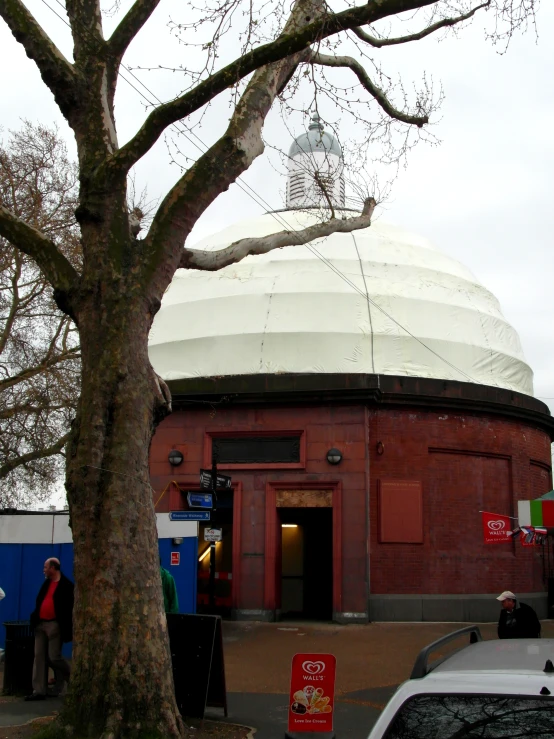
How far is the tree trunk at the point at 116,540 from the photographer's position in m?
6.89

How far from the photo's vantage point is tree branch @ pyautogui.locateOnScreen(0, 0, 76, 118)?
324 inches

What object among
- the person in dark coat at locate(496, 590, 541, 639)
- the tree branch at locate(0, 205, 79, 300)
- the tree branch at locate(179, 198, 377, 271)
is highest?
the tree branch at locate(179, 198, 377, 271)

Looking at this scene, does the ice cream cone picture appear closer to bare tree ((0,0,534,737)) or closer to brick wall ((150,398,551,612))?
bare tree ((0,0,534,737))

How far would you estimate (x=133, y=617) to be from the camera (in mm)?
7016

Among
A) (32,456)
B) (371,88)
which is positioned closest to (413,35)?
(371,88)

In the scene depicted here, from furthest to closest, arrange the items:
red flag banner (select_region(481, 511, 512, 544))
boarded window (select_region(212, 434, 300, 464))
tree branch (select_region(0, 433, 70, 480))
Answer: tree branch (select_region(0, 433, 70, 480)) < boarded window (select_region(212, 434, 300, 464)) < red flag banner (select_region(481, 511, 512, 544))

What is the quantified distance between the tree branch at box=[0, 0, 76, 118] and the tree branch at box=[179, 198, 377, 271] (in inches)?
81.7

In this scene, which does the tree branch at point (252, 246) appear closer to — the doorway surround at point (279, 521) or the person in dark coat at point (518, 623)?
the person in dark coat at point (518, 623)

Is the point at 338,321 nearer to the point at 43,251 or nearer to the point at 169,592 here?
the point at 169,592

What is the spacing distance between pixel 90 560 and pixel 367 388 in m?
12.4

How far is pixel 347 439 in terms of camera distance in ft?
62.6

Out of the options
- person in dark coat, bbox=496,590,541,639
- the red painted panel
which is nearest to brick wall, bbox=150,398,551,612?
the red painted panel

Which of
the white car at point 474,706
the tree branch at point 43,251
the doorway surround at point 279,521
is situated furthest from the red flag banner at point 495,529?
the white car at point 474,706

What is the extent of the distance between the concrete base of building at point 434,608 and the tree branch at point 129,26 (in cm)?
1356
